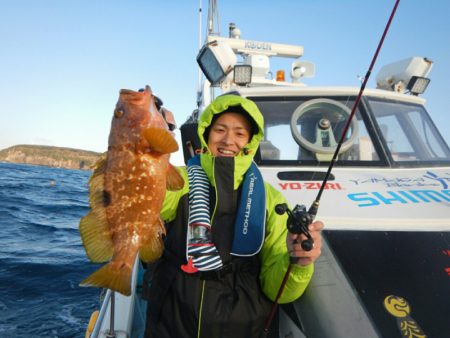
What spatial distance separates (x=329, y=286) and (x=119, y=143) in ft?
5.27

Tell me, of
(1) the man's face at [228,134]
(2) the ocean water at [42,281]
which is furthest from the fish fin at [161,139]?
(2) the ocean water at [42,281]

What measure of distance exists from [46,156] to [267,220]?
118938mm

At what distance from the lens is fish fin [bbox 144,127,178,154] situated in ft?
5.72

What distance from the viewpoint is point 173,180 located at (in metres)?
1.91

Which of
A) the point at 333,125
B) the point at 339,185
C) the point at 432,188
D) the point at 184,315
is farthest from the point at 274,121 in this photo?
the point at 184,315

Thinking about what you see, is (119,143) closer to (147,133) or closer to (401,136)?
(147,133)

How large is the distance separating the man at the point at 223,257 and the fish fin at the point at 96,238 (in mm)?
531

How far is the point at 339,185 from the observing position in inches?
122

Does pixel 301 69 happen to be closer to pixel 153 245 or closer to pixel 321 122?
pixel 321 122

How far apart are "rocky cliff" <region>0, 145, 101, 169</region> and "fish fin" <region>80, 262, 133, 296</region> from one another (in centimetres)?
8529

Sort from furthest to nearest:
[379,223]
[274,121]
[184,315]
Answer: [274,121] → [379,223] → [184,315]

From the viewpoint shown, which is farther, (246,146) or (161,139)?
(246,146)

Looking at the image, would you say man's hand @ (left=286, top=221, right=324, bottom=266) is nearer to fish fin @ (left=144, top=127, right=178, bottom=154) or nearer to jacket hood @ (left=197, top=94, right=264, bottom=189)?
jacket hood @ (left=197, top=94, right=264, bottom=189)

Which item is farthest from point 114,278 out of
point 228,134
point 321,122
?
point 321,122
